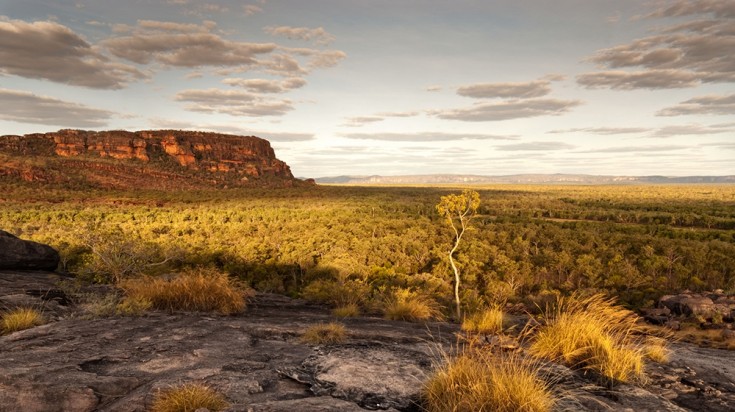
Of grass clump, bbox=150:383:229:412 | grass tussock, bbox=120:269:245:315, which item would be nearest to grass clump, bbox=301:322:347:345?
grass clump, bbox=150:383:229:412

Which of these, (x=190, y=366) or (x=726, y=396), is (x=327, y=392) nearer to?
(x=190, y=366)

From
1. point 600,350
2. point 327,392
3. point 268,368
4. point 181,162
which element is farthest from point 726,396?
point 181,162

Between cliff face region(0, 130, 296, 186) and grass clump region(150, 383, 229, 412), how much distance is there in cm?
9977

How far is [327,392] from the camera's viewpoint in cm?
398

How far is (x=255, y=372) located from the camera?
4.55 metres

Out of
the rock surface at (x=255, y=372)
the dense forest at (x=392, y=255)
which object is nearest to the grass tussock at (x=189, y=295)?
the rock surface at (x=255, y=372)

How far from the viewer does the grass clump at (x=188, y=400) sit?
3.59 metres

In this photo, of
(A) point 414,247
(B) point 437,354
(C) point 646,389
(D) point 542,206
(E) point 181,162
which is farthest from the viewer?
(E) point 181,162

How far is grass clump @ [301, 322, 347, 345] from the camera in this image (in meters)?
5.97

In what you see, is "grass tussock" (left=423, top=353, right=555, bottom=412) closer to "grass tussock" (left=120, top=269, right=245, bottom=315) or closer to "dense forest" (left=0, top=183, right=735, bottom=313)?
"grass tussock" (left=120, top=269, right=245, bottom=315)

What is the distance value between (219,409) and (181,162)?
145m

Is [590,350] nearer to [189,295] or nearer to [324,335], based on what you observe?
[324,335]

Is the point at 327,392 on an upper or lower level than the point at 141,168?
lower

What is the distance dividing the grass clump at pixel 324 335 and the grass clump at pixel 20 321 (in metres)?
4.33
